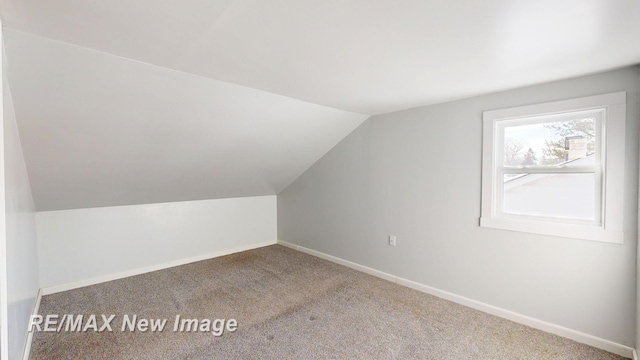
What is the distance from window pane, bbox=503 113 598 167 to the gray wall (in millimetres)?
216

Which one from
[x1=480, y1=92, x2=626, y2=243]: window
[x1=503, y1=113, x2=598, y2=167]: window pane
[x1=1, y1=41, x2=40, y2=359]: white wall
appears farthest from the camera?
[x1=503, y1=113, x2=598, y2=167]: window pane

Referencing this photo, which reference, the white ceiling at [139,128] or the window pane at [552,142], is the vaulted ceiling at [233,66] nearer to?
the white ceiling at [139,128]

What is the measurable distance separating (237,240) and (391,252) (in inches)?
97.6

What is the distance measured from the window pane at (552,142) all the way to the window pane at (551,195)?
0.41 ft

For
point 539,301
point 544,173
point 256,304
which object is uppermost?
point 544,173

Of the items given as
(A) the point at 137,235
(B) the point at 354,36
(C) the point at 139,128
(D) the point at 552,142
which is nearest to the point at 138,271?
(A) the point at 137,235

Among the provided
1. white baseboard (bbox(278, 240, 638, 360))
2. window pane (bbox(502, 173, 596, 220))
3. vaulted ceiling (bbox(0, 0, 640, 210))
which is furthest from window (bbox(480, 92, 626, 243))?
white baseboard (bbox(278, 240, 638, 360))

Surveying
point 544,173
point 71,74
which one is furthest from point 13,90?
point 544,173

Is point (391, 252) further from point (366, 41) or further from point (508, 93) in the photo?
point (366, 41)

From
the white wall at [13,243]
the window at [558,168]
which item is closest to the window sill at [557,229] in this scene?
the window at [558,168]

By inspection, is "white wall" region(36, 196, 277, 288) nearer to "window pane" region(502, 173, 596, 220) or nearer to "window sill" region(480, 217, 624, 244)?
"window sill" region(480, 217, 624, 244)

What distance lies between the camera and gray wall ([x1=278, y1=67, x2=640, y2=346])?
6.70 ft

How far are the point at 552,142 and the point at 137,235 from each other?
4.52m

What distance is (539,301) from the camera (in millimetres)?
2338
